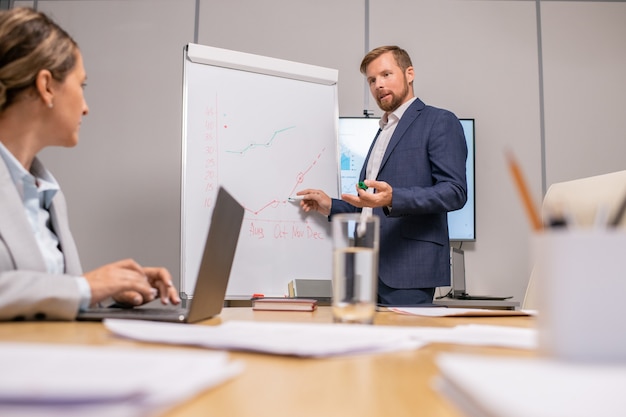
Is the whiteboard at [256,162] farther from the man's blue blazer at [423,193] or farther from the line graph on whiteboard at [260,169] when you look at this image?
the man's blue blazer at [423,193]

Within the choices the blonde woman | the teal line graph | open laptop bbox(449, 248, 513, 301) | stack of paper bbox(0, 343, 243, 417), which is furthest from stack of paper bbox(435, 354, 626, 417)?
open laptop bbox(449, 248, 513, 301)

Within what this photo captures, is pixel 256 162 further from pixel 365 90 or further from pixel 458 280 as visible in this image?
pixel 458 280

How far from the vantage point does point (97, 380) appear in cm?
27

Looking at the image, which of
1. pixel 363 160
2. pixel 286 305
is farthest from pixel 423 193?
pixel 363 160

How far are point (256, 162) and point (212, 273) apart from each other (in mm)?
1589

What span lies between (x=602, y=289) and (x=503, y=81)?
326 centimetres

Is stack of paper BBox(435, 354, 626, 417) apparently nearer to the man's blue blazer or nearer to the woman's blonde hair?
the woman's blonde hair

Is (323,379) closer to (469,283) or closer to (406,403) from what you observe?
(406,403)

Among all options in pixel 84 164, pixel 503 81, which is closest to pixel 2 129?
pixel 84 164

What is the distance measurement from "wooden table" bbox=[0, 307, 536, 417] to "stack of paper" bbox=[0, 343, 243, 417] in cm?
2

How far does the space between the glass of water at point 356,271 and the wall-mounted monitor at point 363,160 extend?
238cm

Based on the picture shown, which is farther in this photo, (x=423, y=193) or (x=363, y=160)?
(x=363, y=160)

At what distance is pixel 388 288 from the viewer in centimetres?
229

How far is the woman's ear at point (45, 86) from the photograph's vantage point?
1.28 m
